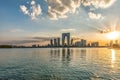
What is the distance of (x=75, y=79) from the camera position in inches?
1352

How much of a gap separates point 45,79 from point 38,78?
1.93 m

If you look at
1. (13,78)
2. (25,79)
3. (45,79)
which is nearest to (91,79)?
(45,79)

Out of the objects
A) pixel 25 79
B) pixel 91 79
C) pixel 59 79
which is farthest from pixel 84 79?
pixel 25 79

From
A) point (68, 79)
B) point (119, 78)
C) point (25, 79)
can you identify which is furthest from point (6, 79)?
point (119, 78)

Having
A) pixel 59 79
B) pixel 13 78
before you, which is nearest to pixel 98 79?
pixel 59 79

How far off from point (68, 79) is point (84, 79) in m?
3.60

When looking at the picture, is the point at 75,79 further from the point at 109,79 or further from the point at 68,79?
the point at 109,79

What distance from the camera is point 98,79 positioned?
112 ft

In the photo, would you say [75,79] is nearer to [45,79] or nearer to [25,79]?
[45,79]

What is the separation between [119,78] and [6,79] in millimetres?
25756

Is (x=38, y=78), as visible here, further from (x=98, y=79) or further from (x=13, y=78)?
(x=98, y=79)

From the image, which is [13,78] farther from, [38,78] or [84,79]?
[84,79]

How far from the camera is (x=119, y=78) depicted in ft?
116

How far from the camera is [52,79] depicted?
34.1 m
